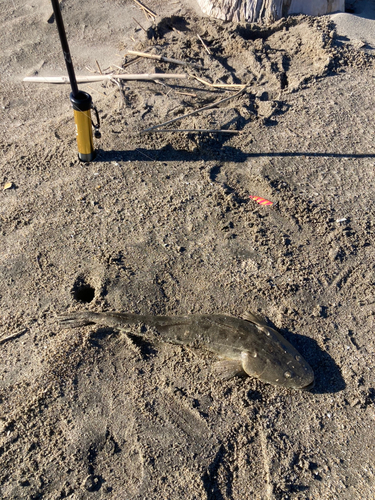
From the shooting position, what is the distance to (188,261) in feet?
14.1

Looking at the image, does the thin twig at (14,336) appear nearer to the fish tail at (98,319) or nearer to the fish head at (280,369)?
the fish tail at (98,319)

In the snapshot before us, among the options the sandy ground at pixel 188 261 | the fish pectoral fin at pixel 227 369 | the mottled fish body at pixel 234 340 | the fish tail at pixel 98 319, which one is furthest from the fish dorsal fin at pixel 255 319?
the fish tail at pixel 98 319

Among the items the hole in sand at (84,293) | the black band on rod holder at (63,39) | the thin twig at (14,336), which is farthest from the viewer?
the hole in sand at (84,293)

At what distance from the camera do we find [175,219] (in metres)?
4.61

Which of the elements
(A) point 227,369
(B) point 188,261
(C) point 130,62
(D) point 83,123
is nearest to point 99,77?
(C) point 130,62

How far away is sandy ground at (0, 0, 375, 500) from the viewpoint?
10.4 ft

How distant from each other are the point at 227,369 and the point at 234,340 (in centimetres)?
28

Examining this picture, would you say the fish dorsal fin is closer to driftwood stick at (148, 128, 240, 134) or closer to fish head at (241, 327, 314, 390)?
fish head at (241, 327, 314, 390)

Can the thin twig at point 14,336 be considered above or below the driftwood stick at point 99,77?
below

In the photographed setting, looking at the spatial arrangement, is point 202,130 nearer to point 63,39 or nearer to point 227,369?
point 63,39

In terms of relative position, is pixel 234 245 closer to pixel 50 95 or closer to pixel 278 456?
pixel 278 456

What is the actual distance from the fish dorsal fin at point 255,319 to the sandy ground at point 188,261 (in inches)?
4.8

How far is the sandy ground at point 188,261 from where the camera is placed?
10.4 feet

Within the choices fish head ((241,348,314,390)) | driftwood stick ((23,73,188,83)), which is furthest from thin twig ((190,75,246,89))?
fish head ((241,348,314,390))
